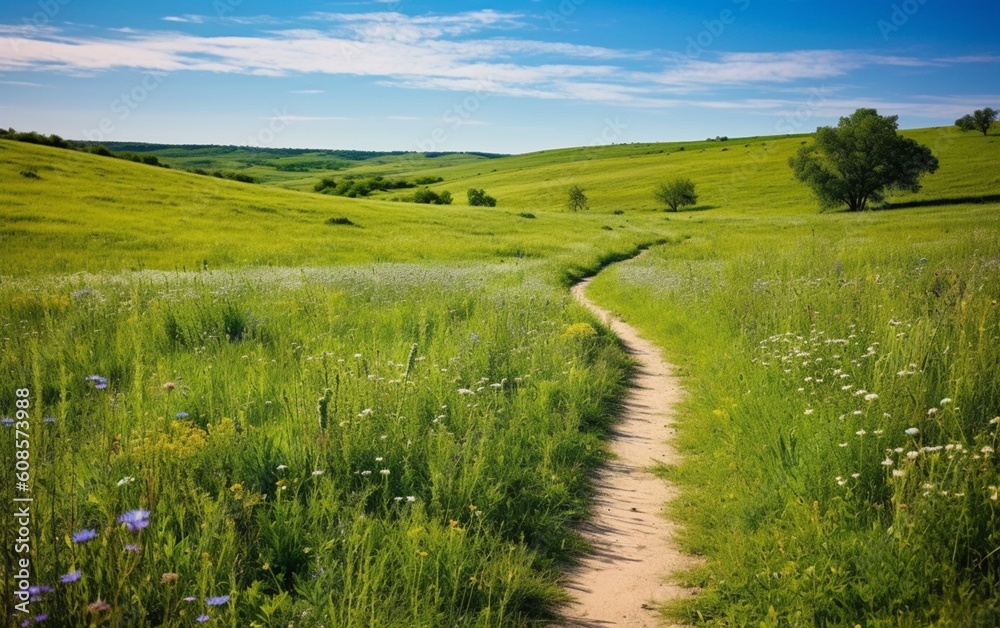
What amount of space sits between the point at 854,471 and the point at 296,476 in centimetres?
438

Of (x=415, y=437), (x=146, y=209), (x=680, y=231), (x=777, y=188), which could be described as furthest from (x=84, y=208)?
(x=777, y=188)

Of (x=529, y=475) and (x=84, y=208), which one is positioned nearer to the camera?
(x=529, y=475)

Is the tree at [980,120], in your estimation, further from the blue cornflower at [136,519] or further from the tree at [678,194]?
the blue cornflower at [136,519]

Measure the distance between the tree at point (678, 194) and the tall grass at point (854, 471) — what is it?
76024mm

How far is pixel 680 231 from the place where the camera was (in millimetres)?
51844

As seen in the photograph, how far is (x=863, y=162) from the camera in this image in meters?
58.3

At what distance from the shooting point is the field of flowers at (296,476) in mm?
3371

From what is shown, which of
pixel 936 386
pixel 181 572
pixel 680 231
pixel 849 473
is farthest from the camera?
pixel 680 231

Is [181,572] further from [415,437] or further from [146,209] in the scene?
[146,209]

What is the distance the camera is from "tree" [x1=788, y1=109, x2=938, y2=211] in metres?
58.5

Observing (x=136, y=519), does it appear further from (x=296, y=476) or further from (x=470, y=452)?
(x=470, y=452)

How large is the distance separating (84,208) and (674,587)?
39.0 metres

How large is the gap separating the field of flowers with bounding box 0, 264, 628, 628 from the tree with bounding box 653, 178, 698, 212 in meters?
77.0

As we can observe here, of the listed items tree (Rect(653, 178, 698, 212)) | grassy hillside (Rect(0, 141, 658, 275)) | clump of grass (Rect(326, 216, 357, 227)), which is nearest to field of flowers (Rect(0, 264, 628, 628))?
grassy hillside (Rect(0, 141, 658, 275))
